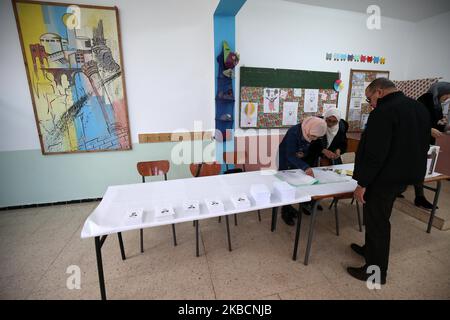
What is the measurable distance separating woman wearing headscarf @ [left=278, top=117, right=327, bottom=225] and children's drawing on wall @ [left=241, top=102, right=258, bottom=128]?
1.23 metres

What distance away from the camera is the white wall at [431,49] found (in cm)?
370

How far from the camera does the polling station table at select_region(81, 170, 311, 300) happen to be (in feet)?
4.24

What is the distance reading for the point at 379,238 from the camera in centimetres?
157

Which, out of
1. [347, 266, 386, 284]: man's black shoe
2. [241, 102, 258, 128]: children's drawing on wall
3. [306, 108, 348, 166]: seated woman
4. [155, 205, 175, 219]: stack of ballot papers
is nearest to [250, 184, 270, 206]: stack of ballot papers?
[155, 205, 175, 219]: stack of ballot papers

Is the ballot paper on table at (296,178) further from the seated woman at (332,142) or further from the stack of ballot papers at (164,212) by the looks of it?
the stack of ballot papers at (164,212)

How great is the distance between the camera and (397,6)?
11.0 feet

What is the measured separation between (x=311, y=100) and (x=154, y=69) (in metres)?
2.58

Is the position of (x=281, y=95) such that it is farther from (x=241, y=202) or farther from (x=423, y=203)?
(x=241, y=202)

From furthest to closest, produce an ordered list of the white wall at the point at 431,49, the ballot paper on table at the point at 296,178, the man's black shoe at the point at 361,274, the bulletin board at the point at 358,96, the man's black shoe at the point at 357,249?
the bulletin board at the point at 358,96, the white wall at the point at 431,49, the man's black shoe at the point at 357,249, the ballot paper on table at the point at 296,178, the man's black shoe at the point at 361,274

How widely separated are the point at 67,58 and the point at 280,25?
117 inches

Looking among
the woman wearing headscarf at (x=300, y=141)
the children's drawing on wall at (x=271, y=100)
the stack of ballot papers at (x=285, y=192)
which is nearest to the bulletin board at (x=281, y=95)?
the children's drawing on wall at (x=271, y=100)

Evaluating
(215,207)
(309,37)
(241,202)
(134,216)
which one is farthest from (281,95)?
(134,216)

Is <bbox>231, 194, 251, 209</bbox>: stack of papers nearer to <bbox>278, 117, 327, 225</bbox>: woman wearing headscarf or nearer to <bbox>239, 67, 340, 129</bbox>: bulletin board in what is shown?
<bbox>278, 117, 327, 225</bbox>: woman wearing headscarf

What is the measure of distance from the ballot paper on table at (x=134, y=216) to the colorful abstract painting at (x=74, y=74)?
75.5 inches
